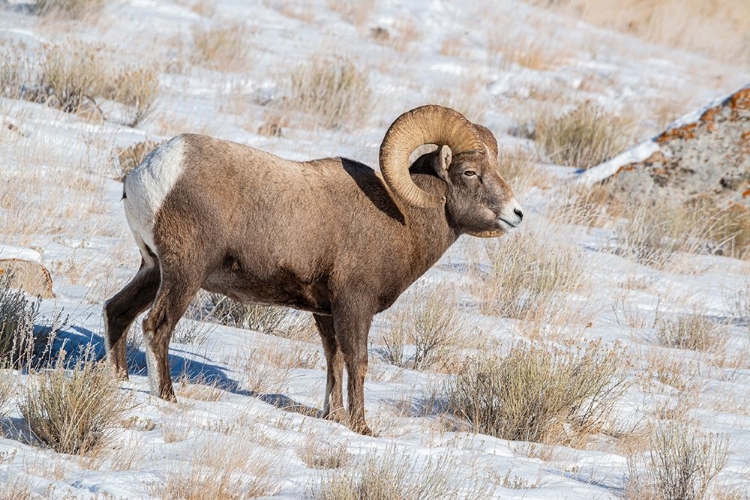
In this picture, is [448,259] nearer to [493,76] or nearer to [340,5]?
[493,76]

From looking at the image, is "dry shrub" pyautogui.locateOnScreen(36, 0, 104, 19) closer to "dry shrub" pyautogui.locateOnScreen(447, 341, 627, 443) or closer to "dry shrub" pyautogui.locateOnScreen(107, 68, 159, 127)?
"dry shrub" pyautogui.locateOnScreen(107, 68, 159, 127)

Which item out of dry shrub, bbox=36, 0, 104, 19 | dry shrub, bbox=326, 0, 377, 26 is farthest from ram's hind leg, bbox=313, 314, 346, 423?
dry shrub, bbox=326, 0, 377, 26

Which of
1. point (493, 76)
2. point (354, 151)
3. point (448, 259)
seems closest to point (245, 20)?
point (493, 76)

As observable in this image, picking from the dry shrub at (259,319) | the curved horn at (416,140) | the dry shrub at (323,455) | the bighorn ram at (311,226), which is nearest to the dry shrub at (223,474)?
the dry shrub at (323,455)

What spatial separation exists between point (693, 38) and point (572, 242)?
15.7m

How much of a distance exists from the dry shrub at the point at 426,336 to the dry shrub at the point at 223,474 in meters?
2.72

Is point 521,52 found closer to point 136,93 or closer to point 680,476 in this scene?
point 136,93

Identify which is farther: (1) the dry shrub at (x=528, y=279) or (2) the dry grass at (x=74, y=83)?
(2) the dry grass at (x=74, y=83)

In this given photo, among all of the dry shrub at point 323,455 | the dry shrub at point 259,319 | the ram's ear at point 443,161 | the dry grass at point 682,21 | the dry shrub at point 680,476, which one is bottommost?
the dry shrub at point 259,319

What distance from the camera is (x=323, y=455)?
4.59m

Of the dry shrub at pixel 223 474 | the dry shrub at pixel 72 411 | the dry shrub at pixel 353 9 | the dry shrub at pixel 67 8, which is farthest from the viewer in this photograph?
the dry shrub at pixel 353 9

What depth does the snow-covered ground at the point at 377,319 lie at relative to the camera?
4.65 meters

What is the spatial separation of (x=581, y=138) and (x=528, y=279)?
16.6 feet

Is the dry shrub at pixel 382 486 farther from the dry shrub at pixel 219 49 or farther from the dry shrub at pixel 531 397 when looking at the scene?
the dry shrub at pixel 219 49
